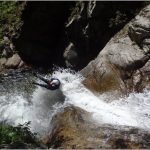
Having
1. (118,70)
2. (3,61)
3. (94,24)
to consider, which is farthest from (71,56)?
(3,61)

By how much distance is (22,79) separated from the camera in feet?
50.1

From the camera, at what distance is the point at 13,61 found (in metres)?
16.1

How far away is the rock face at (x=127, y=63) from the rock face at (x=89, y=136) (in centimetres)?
316

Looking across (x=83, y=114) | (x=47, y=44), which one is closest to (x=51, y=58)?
(x=47, y=44)

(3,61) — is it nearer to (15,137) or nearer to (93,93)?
(93,93)

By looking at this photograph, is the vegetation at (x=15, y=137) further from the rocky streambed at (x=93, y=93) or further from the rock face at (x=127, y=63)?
the rock face at (x=127, y=63)

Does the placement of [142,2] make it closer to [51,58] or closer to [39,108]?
[51,58]

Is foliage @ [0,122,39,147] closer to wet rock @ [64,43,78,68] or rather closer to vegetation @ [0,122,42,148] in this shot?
vegetation @ [0,122,42,148]

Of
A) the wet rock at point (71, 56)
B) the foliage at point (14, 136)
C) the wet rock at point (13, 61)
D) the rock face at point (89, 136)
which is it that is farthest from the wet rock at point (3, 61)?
the foliage at point (14, 136)

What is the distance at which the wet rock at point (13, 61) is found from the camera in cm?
1598

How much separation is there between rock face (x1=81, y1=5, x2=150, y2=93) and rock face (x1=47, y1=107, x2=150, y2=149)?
3.16 m

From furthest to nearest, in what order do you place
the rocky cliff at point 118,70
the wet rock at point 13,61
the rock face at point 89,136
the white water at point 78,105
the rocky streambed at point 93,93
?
the wet rock at point 13,61
the white water at point 78,105
the rocky streambed at point 93,93
the rocky cliff at point 118,70
the rock face at point 89,136

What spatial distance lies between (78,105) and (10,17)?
6782 millimetres

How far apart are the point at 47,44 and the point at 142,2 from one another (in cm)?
492
